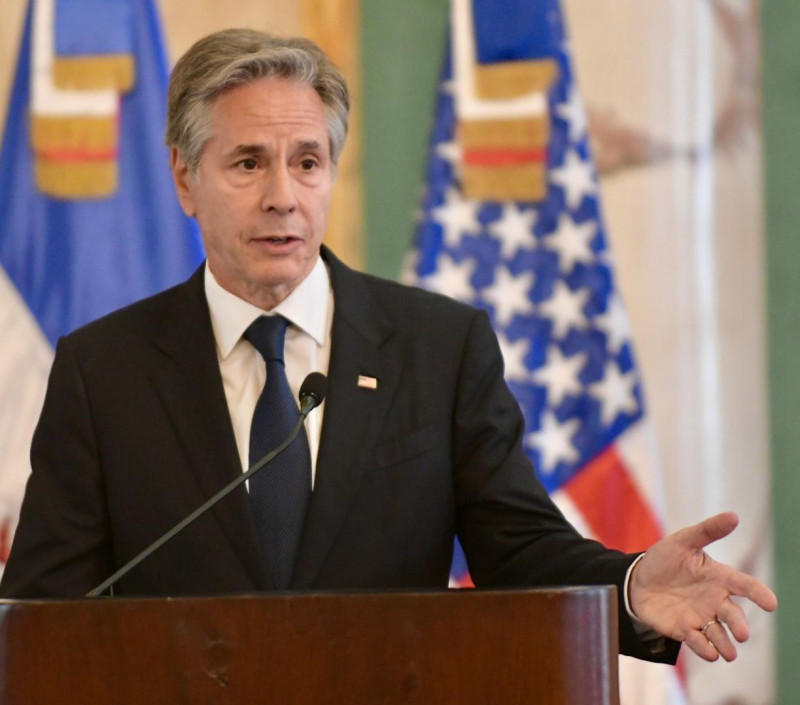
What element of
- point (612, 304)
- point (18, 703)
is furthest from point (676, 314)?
point (18, 703)

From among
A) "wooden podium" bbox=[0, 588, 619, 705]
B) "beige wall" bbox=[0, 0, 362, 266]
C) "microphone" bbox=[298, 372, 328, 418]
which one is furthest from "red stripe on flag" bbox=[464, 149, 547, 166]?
"wooden podium" bbox=[0, 588, 619, 705]

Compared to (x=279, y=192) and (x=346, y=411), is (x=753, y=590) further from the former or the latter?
(x=279, y=192)

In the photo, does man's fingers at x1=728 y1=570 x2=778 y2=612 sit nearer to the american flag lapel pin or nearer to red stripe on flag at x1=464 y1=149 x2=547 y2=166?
the american flag lapel pin

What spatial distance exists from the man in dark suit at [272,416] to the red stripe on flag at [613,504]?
182cm

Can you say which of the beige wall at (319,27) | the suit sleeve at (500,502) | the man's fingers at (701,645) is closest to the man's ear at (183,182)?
the suit sleeve at (500,502)

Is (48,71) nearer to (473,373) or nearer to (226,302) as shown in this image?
(226,302)

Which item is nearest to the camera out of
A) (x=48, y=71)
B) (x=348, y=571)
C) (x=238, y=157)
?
(x=348, y=571)

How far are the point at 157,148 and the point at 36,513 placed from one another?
215 centimetres

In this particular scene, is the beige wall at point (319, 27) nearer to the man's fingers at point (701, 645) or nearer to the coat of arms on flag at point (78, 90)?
the coat of arms on flag at point (78, 90)

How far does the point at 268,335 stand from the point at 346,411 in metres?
0.20

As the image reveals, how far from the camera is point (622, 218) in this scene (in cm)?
408

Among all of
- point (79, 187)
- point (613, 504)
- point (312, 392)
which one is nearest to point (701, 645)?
point (312, 392)

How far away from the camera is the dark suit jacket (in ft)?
6.70

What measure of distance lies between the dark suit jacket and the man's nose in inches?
8.2
